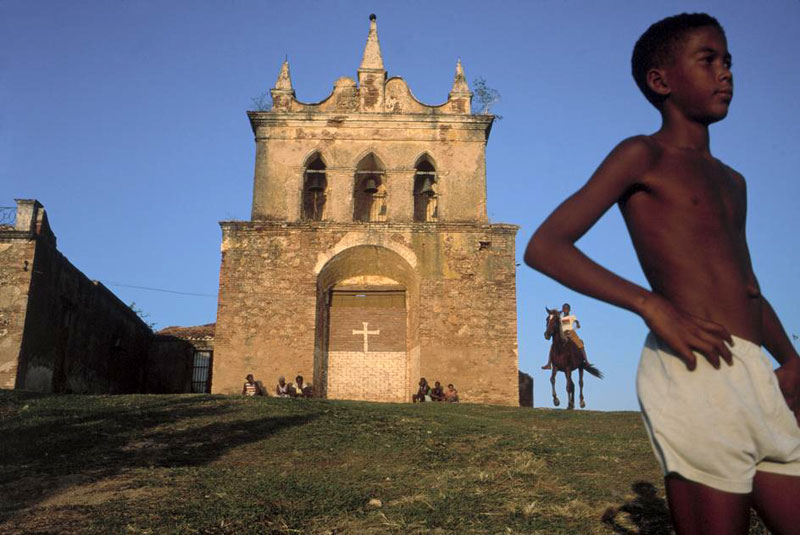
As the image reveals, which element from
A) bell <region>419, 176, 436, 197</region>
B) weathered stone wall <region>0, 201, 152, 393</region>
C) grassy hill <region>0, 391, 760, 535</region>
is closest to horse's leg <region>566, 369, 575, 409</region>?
grassy hill <region>0, 391, 760, 535</region>

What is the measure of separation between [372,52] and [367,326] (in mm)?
8207

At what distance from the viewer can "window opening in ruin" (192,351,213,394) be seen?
2716cm

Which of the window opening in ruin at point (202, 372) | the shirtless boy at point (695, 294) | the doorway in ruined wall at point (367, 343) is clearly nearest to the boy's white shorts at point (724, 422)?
the shirtless boy at point (695, 294)

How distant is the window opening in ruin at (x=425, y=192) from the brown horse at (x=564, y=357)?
18.7ft

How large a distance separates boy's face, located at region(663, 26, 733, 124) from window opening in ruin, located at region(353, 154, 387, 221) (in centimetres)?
1932

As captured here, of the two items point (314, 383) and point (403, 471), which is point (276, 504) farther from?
point (314, 383)

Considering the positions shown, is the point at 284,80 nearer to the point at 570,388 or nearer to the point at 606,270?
the point at 570,388

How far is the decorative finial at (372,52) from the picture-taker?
2239 cm

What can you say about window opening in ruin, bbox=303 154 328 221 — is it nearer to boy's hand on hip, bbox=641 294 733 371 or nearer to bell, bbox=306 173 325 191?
bell, bbox=306 173 325 191

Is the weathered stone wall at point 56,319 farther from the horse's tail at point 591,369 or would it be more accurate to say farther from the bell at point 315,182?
the horse's tail at point 591,369

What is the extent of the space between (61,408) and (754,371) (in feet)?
37.4

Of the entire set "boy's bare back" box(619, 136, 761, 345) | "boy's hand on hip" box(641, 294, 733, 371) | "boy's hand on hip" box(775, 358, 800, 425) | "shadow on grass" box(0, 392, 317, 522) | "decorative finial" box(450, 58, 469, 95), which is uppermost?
"decorative finial" box(450, 58, 469, 95)

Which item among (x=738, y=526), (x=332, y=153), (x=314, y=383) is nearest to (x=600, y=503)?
(x=738, y=526)

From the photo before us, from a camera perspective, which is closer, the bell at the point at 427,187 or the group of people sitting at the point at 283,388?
the group of people sitting at the point at 283,388
